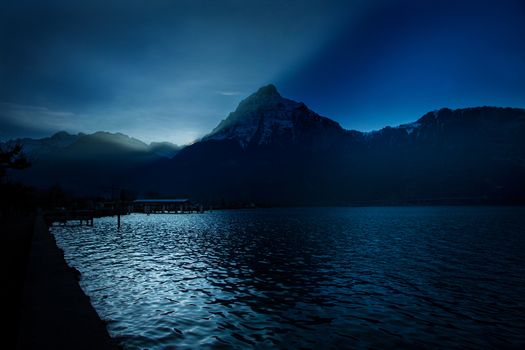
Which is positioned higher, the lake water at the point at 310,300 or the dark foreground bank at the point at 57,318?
the dark foreground bank at the point at 57,318

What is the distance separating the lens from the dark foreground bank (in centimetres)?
902

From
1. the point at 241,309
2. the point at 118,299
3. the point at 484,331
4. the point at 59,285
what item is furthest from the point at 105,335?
the point at 484,331

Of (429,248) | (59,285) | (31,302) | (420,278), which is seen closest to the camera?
Result: (31,302)

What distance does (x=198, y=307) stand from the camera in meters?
18.2

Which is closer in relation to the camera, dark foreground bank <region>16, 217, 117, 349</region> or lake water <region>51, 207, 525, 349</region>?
dark foreground bank <region>16, 217, 117, 349</region>

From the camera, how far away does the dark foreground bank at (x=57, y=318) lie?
355 inches

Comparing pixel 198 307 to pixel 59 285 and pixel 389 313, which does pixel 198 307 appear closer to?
pixel 59 285

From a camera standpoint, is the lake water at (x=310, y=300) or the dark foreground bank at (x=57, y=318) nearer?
the dark foreground bank at (x=57, y=318)

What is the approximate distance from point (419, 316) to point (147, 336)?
14232mm

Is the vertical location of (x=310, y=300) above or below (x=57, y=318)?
below

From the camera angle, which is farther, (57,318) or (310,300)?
(310,300)

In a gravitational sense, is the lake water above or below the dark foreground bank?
below

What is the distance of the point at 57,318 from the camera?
11.0 metres

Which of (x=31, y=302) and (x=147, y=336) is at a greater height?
(x=31, y=302)
